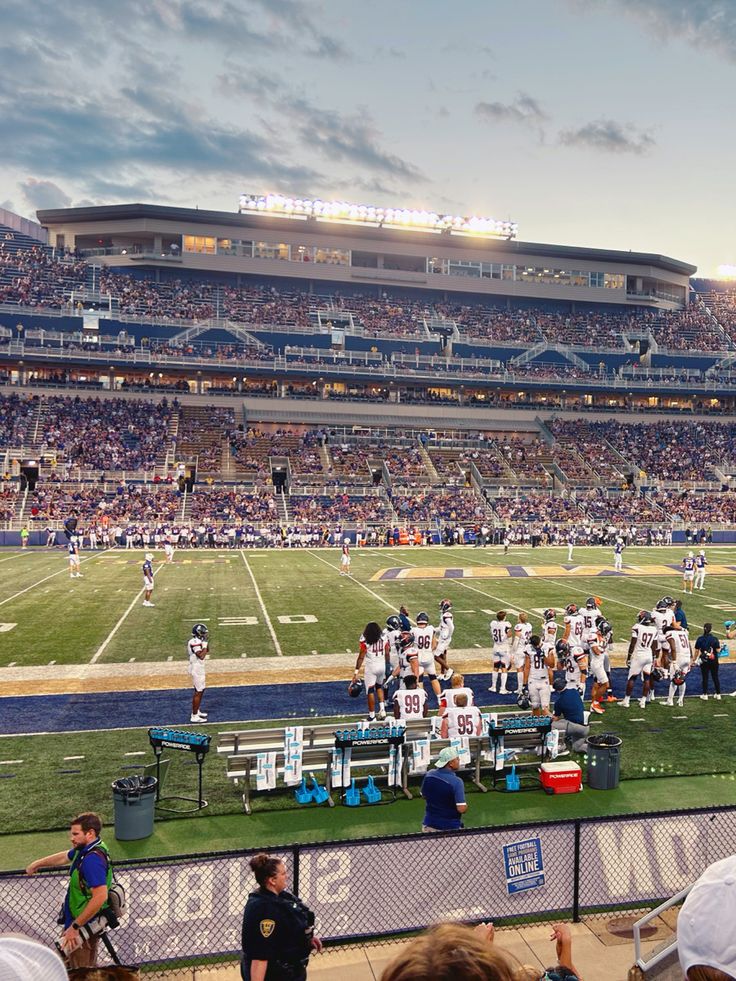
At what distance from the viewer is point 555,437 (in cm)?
6462

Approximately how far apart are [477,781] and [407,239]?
6917cm

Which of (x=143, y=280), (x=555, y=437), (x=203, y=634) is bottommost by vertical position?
(x=203, y=634)

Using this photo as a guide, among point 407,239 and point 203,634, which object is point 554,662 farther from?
point 407,239

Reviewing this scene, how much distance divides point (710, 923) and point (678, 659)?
42.4 feet

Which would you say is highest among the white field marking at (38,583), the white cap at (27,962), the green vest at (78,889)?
the white cap at (27,962)

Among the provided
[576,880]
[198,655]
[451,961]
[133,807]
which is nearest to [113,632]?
[198,655]

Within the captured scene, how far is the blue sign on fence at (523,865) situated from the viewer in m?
6.46

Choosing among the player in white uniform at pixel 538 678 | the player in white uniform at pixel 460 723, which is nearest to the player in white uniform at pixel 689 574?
the player in white uniform at pixel 538 678

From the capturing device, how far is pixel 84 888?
523 cm

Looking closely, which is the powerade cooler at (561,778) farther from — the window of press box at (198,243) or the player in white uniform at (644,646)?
the window of press box at (198,243)

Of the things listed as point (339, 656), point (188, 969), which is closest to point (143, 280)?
point (339, 656)

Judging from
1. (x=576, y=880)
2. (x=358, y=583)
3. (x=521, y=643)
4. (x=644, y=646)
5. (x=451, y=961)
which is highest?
(x=451, y=961)

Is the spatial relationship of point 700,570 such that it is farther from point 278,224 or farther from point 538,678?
point 278,224

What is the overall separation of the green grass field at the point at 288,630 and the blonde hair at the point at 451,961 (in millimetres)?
7186
